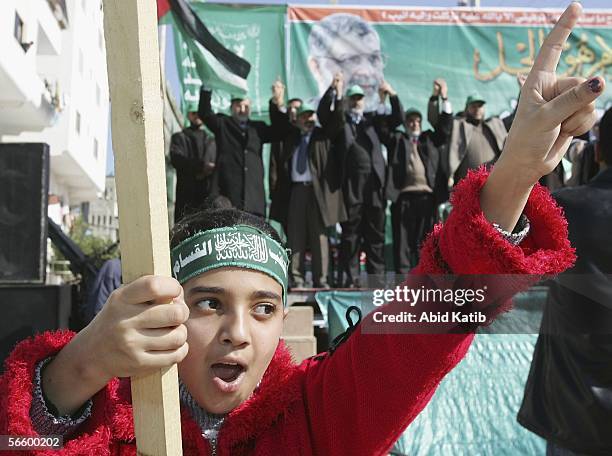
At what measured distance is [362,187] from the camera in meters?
6.62

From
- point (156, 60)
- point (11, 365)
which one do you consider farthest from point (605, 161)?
point (11, 365)

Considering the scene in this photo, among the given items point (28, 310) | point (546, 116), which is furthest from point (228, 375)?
point (28, 310)

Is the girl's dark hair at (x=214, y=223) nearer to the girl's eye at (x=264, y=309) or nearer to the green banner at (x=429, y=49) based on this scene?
the girl's eye at (x=264, y=309)

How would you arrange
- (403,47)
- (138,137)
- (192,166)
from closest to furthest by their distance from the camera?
(138,137) < (192,166) < (403,47)

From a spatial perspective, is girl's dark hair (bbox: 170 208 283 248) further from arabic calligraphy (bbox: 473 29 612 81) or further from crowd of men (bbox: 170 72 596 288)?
arabic calligraphy (bbox: 473 29 612 81)

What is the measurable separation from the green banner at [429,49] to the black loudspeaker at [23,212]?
213 inches

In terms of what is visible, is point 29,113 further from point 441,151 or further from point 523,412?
point 441,151

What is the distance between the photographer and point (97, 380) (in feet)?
3.61

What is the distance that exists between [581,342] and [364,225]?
15.4 ft

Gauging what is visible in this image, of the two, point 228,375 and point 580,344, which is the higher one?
point 580,344

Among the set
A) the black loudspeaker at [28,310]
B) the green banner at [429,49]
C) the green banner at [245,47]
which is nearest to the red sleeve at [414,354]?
the black loudspeaker at [28,310]

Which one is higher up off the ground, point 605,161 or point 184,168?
point 184,168

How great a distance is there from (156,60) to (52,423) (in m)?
0.66

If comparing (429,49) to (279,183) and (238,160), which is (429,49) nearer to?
(279,183)
